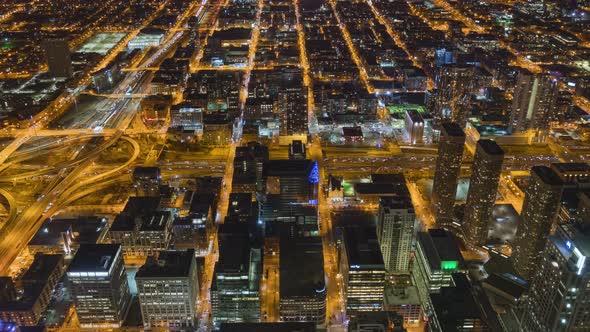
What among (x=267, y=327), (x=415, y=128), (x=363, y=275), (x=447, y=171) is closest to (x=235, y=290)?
(x=267, y=327)

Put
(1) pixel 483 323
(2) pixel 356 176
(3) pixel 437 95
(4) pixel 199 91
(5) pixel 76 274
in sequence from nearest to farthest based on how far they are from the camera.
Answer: (1) pixel 483 323, (5) pixel 76 274, (2) pixel 356 176, (3) pixel 437 95, (4) pixel 199 91

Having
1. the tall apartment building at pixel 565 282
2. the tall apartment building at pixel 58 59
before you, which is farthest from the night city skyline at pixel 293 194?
the tall apartment building at pixel 58 59

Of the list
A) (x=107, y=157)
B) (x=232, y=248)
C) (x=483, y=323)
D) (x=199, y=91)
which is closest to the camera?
(x=483, y=323)

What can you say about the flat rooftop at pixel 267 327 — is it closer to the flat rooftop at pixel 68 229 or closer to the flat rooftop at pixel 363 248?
the flat rooftop at pixel 363 248

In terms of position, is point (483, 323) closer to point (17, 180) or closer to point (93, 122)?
point (17, 180)

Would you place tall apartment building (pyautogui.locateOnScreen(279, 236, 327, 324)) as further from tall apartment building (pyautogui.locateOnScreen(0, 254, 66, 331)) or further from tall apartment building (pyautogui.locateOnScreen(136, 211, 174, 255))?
tall apartment building (pyautogui.locateOnScreen(0, 254, 66, 331))

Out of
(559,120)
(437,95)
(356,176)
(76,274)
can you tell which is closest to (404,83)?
(437,95)

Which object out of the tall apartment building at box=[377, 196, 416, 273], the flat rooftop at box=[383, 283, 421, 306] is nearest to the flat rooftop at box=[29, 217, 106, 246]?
the tall apartment building at box=[377, 196, 416, 273]
